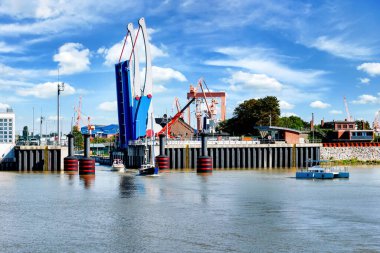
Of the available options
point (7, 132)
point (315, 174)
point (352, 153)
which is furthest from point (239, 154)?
point (7, 132)

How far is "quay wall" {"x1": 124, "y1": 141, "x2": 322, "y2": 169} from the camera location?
100000mm

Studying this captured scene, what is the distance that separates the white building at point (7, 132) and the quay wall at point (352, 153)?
6027 cm

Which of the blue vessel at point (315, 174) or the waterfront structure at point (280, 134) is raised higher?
the waterfront structure at point (280, 134)

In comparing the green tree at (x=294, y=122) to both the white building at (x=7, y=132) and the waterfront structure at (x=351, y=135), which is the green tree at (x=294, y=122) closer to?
the waterfront structure at (x=351, y=135)

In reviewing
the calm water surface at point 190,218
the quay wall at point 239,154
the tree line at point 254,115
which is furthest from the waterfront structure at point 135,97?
the calm water surface at point 190,218

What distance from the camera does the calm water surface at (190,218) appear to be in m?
29.0

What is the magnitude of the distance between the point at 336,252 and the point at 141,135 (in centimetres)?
8861

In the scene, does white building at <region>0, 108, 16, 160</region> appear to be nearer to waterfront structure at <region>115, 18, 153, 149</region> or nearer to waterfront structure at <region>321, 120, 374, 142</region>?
waterfront structure at <region>115, 18, 153, 149</region>

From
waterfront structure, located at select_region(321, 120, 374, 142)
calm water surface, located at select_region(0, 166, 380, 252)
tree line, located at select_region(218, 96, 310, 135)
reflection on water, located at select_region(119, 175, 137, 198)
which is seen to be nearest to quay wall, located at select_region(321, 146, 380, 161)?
waterfront structure, located at select_region(321, 120, 374, 142)

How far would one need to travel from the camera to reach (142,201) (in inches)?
1858

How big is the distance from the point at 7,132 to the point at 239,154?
52.5 metres

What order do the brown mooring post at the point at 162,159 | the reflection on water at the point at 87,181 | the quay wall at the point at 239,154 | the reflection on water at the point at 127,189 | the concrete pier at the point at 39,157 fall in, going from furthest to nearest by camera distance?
the quay wall at the point at 239,154
the brown mooring post at the point at 162,159
the concrete pier at the point at 39,157
the reflection on water at the point at 87,181
the reflection on water at the point at 127,189

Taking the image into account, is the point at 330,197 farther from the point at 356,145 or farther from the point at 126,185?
the point at 356,145

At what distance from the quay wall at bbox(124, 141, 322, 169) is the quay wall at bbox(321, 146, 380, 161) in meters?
9.59
